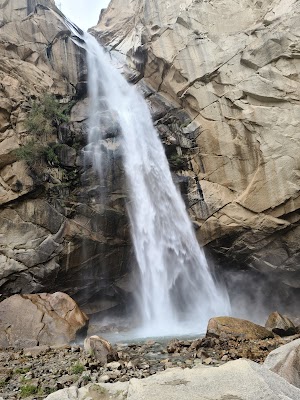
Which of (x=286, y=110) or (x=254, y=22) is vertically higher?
(x=254, y=22)

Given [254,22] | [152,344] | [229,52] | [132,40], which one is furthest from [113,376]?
[132,40]

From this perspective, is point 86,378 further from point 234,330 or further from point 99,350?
point 234,330

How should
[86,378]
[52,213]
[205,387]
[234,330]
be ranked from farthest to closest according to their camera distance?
[52,213] → [234,330] → [86,378] → [205,387]

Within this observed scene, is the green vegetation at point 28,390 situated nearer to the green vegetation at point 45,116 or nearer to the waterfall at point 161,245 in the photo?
the waterfall at point 161,245

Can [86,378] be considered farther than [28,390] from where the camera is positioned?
Yes

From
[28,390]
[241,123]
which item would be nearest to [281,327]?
[28,390]

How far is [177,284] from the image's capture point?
1909 centimetres

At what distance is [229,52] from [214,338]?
1593cm

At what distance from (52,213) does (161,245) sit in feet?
19.4

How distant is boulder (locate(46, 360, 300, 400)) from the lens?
348 cm

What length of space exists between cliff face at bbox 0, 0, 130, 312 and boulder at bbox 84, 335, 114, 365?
7636 mm

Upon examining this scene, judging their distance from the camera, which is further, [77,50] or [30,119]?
[77,50]

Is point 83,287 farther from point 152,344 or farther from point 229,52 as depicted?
point 229,52

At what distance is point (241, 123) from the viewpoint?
18.7 metres
